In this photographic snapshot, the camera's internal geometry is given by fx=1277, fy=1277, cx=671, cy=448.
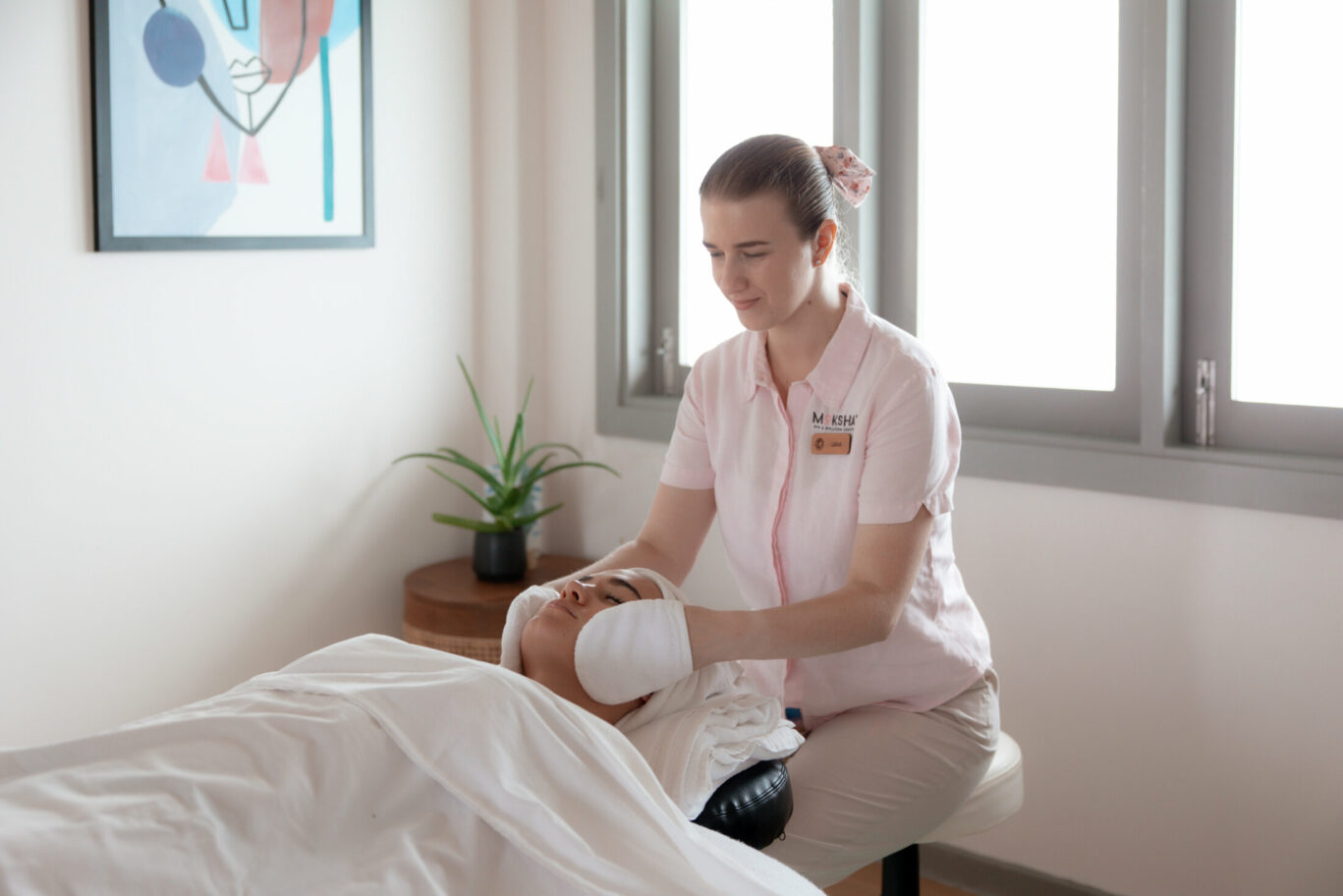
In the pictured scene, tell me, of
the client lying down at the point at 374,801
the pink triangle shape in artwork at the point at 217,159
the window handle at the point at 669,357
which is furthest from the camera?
the window handle at the point at 669,357

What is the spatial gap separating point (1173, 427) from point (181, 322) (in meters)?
1.82

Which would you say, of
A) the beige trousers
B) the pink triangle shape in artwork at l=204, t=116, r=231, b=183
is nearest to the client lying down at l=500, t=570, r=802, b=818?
the beige trousers

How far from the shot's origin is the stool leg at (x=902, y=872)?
186 cm

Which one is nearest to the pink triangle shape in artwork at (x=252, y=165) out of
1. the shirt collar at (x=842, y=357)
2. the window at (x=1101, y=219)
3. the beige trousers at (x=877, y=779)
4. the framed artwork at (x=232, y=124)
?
the framed artwork at (x=232, y=124)

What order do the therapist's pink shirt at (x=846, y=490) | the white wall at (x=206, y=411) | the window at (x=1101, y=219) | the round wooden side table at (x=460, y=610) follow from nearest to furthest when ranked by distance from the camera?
1. the therapist's pink shirt at (x=846, y=490)
2. the window at (x=1101, y=219)
3. the white wall at (x=206, y=411)
4. the round wooden side table at (x=460, y=610)

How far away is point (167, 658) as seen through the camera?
8.13ft

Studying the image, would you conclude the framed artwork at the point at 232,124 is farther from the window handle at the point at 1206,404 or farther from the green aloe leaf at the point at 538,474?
the window handle at the point at 1206,404

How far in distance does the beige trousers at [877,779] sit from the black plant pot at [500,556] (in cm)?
116

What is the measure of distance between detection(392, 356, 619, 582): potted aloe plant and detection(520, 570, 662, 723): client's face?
3.60 ft

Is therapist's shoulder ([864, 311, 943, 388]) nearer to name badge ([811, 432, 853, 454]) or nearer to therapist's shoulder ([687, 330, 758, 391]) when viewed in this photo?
name badge ([811, 432, 853, 454])

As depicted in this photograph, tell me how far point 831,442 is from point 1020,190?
3.19ft

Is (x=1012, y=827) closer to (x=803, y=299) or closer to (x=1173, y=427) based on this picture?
(x=1173, y=427)

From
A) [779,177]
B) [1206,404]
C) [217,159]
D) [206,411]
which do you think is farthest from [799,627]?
[217,159]

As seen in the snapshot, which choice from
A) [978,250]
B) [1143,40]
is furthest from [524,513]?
[1143,40]
